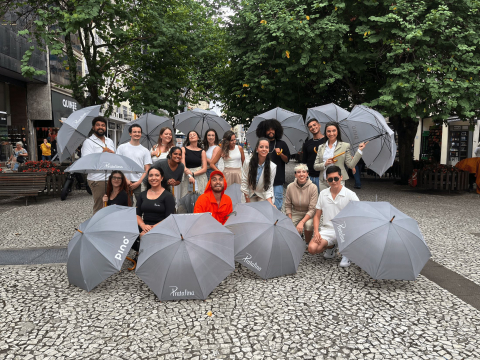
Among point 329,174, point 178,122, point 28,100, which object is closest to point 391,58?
point 178,122

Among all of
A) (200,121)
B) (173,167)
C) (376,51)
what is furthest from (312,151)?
(376,51)

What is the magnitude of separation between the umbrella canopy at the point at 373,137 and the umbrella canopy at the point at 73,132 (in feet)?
15.0

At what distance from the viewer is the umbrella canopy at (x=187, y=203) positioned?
6.69m

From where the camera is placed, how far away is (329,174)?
5.45 metres

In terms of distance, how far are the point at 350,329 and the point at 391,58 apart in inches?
401

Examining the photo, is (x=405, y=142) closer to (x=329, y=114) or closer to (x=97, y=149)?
(x=329, y=114)

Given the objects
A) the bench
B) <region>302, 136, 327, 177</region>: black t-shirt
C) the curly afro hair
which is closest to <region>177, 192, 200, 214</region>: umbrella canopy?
the curly afro hair

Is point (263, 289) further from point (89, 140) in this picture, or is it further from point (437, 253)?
point (89, 140)

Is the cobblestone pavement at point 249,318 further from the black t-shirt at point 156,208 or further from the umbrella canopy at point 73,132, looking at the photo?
the umbrella canopy at point 73,132

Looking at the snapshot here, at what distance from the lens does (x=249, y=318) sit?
3.94 meters

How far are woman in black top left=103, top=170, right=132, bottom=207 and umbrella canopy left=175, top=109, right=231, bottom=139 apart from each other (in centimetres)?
393

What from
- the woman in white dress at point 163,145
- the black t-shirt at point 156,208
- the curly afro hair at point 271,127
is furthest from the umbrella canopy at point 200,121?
the black t-shirt at point 156,208

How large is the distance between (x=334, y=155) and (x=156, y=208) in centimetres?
291

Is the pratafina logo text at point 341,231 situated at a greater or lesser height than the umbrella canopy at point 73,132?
lesser
